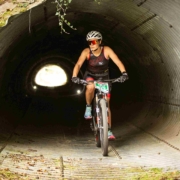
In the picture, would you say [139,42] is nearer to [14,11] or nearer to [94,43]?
[94,43]

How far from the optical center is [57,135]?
9.45 m

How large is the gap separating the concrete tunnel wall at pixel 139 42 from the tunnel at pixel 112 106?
0.03m

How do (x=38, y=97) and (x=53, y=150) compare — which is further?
(x=38, y=97)

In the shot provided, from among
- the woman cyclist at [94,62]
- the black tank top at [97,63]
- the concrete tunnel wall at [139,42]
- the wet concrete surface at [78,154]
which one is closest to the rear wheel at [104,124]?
the wet concrete surface at [78,154]

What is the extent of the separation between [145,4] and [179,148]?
3.11 m

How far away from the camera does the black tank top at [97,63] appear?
734 cm

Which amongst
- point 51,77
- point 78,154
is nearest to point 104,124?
point 78,154

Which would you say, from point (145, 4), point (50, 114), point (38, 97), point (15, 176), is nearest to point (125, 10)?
point (145, 4)

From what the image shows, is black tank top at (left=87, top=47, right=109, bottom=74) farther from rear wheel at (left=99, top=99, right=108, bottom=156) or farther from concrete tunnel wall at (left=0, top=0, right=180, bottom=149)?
concrete tunnel wall at (left=0, top=0, right=180, bottom=149)

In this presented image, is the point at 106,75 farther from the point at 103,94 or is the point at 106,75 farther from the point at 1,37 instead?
the point at 1,37

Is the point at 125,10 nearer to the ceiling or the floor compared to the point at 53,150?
nearer to the ceiling

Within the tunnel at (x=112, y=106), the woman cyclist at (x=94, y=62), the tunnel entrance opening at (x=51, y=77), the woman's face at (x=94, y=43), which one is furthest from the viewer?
the tunnel entrance opening at (x=51, y=77)

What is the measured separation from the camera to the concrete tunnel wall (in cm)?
729

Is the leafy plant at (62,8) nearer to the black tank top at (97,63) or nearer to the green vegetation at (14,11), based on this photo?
the green vegetation at (14,11)
